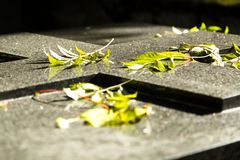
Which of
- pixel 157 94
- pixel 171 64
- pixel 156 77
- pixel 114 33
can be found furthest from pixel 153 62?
pixel 114 33

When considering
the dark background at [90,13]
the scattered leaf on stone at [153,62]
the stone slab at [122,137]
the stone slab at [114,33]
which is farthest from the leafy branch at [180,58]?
the dark background at [90,13]

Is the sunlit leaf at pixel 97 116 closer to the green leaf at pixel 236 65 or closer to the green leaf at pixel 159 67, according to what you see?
the green leaf at pixel 159 67

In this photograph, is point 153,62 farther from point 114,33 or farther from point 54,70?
point 114,33

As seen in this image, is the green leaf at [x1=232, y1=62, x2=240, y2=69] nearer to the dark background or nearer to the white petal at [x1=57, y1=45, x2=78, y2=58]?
the white petal at [x1=57, y1=45, x2=78, y2=58]

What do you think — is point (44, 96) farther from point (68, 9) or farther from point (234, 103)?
point (68, 9)

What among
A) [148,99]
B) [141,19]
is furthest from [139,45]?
[141,19]

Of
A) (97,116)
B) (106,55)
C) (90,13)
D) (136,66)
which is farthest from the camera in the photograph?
(90,13)
